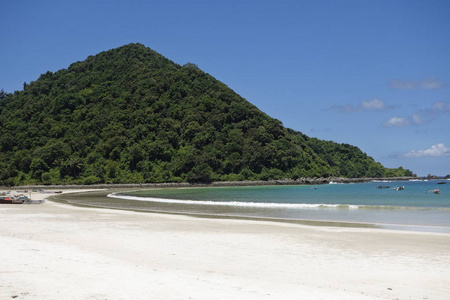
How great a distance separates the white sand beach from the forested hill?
89283mm

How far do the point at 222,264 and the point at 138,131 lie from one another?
113m

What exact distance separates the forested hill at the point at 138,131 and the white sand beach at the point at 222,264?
8928cm

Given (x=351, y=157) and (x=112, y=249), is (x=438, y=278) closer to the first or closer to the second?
(x=112, y=249)

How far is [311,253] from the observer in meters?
13.1

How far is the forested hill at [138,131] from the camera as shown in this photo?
10850 cm

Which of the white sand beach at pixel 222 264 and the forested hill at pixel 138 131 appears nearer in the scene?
the white sand beach at pixel 222 264

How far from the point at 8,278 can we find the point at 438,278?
10884mm

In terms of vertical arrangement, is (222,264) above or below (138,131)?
below

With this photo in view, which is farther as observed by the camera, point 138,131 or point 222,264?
point 138,131

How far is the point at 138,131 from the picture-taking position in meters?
120

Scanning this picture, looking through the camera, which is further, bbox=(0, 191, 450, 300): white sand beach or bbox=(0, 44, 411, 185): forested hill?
bbox=(0, 44, 411, 185): forested hill

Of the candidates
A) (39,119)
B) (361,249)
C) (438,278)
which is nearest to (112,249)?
(361,249)

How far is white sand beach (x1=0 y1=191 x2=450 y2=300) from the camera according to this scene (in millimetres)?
8320

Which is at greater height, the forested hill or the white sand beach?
the forested hill
